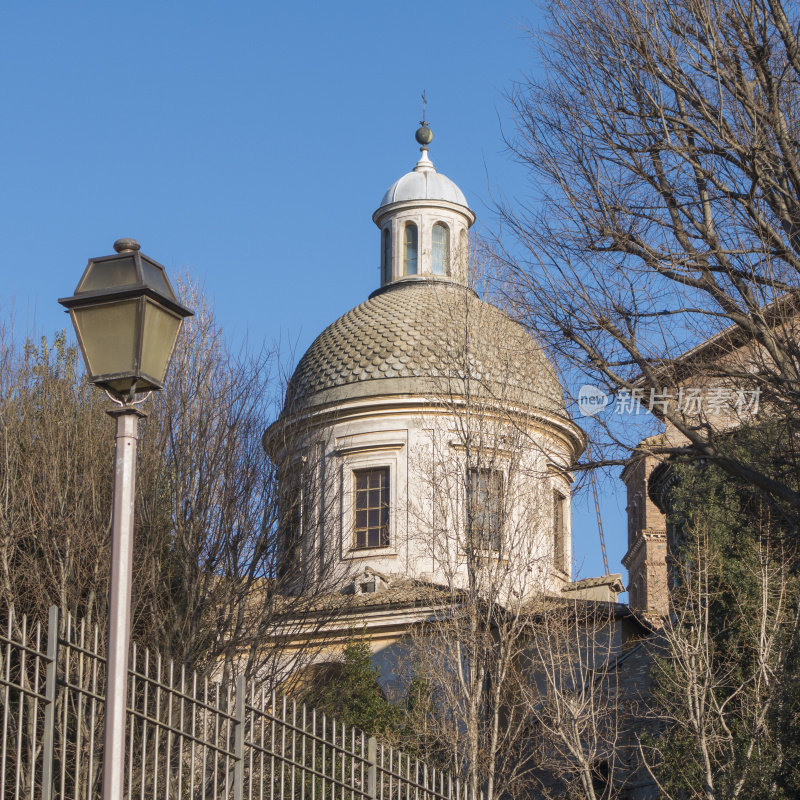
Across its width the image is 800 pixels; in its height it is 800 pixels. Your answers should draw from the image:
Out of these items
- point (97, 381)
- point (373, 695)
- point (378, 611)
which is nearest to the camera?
point (97, 381)

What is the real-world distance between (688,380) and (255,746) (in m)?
4.76

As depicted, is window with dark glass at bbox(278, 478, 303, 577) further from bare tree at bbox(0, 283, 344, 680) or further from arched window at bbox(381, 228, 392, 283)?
arched window at bbox(381, 228, 392, 283)

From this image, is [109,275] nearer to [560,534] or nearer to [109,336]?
[109,336]

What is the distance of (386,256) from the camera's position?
36531 mm

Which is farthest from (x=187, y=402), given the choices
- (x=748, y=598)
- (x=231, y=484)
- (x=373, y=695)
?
(x=748, y=598)

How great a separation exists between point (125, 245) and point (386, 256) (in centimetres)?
2976

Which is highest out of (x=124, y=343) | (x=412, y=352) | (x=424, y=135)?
(x=424, y=135)

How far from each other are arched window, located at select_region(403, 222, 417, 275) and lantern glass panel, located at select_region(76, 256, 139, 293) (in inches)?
1143

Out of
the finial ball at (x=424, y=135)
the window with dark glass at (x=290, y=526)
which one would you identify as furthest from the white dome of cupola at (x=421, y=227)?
the window with dark glass at (x=290, y=526)

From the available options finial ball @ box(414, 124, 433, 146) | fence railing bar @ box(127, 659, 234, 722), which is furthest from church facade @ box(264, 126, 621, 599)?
fence railing bar @ box(127, 659, 234, 722)

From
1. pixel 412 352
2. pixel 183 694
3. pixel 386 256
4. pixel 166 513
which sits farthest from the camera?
pixel 386 256

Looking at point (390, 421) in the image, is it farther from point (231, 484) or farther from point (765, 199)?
point (765, 199)

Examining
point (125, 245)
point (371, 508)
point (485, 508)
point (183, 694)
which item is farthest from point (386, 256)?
point (125, 245)

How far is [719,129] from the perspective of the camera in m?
11.0
